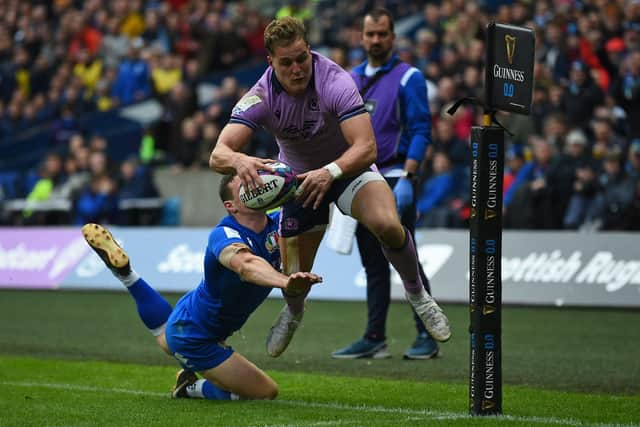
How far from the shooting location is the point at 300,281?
6230 millimetres

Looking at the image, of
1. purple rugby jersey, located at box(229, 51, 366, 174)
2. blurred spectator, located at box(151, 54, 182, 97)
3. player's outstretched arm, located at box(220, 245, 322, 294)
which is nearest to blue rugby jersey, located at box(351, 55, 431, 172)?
purple rugby jersey, located at box(229, 51, 366, 174)

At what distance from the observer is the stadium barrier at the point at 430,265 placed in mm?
14305

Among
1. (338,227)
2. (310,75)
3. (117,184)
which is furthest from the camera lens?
(117,184)

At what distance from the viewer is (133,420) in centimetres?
700

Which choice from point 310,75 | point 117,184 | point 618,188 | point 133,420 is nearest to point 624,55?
point 618,188

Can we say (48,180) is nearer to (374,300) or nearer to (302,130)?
(374,300)

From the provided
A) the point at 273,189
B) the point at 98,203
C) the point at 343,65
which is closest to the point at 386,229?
the point at 273,189

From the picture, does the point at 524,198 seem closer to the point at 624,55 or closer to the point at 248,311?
the point at 624,55

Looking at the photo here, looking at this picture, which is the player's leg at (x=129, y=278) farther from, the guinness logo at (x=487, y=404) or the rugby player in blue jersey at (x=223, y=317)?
the guinness logo at (x=487, y=404)

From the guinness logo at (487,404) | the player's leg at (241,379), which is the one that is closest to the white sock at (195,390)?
the player's leg at (241,379)

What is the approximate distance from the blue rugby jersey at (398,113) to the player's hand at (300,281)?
12.4 feet

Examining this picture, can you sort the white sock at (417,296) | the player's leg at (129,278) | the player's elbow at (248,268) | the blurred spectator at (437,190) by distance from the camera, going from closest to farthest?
the player's elbow at (248,268)
the white sock at (417,296)
the player's leg at (129,278)
the blurred spectator at (437,190)

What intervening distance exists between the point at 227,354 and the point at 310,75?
6.09ft

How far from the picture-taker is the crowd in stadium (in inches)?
647
